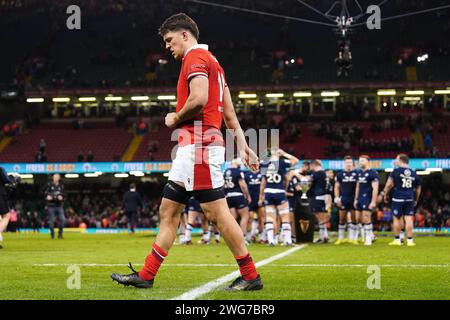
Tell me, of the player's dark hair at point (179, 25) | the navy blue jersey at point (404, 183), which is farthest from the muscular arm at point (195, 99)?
the navy blue jersey at point (404, 183)

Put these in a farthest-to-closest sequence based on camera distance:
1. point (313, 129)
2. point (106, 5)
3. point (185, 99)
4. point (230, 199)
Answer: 1. point (106, 5)
2. point (313, 129)
3. point (230, 199)
4. point (185, 99)

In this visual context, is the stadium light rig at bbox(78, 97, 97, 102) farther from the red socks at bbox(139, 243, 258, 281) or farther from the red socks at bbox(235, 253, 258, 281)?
the red socks at bbox(235, 253, 258, 281)

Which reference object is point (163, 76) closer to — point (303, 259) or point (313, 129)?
point (313, 129)

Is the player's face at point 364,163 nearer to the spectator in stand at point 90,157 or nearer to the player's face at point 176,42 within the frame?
the player's face at point 176,42

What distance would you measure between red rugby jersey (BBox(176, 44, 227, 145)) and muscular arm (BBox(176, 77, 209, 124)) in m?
0.08

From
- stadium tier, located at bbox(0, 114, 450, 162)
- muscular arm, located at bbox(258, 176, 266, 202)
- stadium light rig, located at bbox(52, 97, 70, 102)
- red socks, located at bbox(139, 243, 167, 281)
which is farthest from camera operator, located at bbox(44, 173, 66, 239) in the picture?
stadium light rig, located at bbox(52, 97, 70, 102)

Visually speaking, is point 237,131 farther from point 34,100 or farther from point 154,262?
point 34,100

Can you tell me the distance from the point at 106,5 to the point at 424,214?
108ft

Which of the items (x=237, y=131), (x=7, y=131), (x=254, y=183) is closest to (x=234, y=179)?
(x=254, y=183)

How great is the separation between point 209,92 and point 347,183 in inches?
540

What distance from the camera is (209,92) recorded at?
7.22 meters

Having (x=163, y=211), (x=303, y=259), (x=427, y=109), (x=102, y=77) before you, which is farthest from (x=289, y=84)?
(x=163, y=211)

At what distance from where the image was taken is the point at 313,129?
159ft

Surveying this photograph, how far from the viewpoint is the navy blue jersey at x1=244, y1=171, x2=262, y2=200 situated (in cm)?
2056
